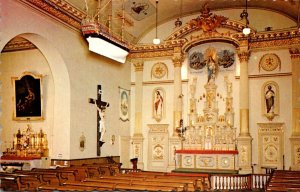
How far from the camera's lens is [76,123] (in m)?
12.3

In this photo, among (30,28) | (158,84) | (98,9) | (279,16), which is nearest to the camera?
(30,28)

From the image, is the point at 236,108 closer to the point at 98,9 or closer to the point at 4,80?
the point at 98,9

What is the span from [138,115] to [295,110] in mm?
6497

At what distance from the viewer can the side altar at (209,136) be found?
14.5m

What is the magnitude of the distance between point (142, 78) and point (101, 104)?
3302 millimetres

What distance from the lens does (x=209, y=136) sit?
15148mm

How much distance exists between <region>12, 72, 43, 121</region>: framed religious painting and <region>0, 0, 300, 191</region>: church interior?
0.04 meters

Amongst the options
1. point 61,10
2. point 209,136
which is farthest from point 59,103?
point 209,136

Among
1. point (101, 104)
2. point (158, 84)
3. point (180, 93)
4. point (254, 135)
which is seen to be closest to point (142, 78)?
point (158, 84)

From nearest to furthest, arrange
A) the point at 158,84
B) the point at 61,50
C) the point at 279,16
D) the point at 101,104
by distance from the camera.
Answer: the point at 61,50, the point at 101,104, the point at 279,16, the point at 158,84

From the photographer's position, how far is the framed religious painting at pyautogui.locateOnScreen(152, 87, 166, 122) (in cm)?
1620

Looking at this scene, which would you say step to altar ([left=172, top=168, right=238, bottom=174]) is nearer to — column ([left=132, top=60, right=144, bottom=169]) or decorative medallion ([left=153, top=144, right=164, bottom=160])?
decorative medallion ([left=153, top=144, right=164, bottom=160])

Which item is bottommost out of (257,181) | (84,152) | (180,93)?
(257,181)

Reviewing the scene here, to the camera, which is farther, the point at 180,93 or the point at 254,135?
the point at 180,93
